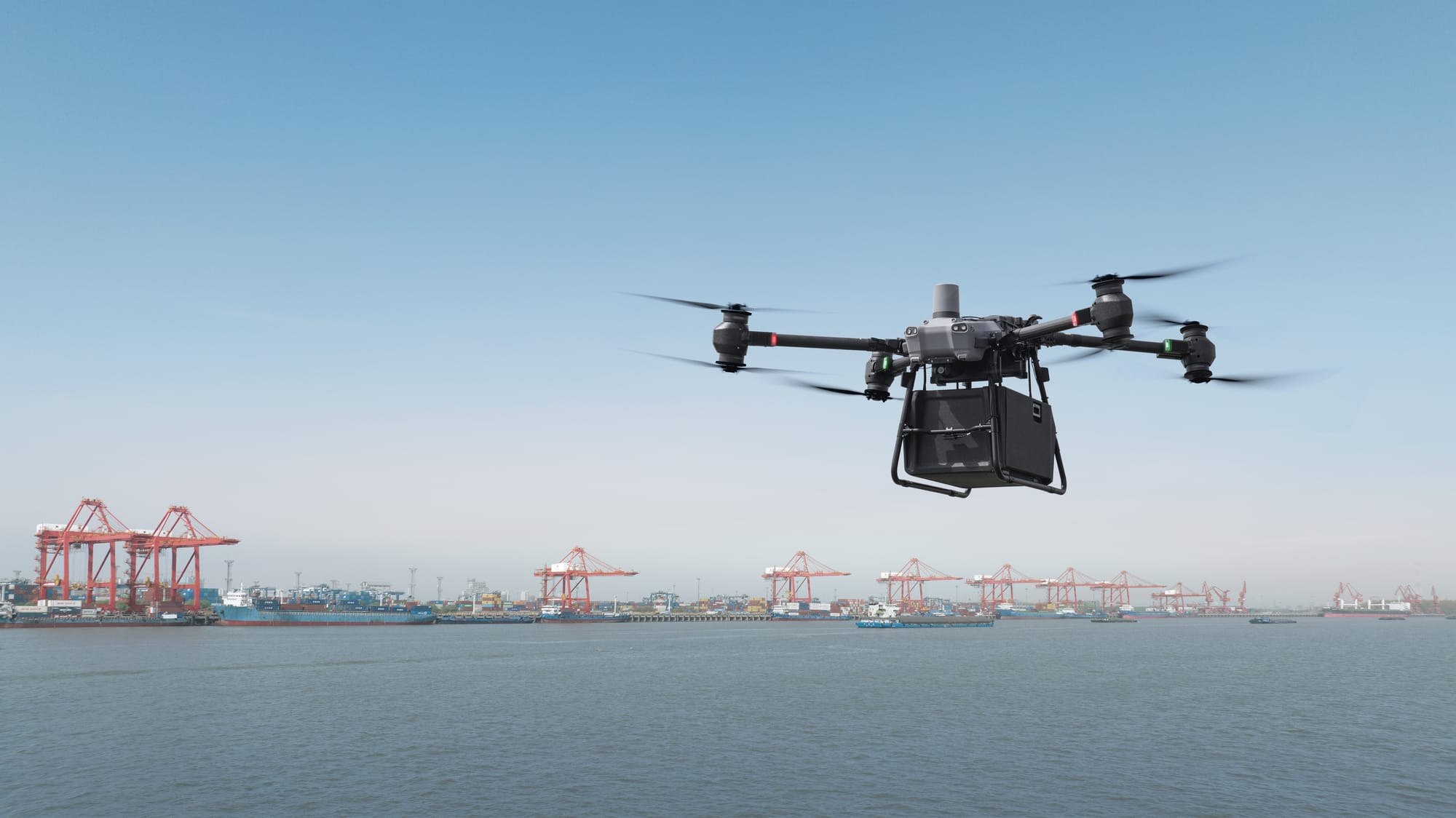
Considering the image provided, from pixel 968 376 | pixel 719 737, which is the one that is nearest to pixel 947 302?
pixel 968 376

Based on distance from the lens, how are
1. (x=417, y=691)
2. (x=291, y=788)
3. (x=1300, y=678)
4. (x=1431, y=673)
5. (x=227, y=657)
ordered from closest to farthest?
(x=291, y=788), (x=417, y=691), (x=1300, y=678), (x=1431, y=673), (x=227, y=657)

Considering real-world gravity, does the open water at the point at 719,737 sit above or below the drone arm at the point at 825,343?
below

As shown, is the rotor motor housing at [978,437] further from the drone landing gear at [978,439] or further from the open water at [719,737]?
the open water at [719,737]

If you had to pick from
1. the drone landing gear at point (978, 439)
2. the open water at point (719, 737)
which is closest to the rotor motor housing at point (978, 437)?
the drone landing gear at point (978, 439)

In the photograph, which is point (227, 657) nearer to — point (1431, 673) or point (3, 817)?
point (3, 817)

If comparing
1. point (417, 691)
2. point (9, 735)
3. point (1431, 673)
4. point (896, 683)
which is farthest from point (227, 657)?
point (1431, 673)

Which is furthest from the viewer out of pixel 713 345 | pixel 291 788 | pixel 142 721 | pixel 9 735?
Result: pixel 142 721

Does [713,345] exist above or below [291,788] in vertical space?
above
